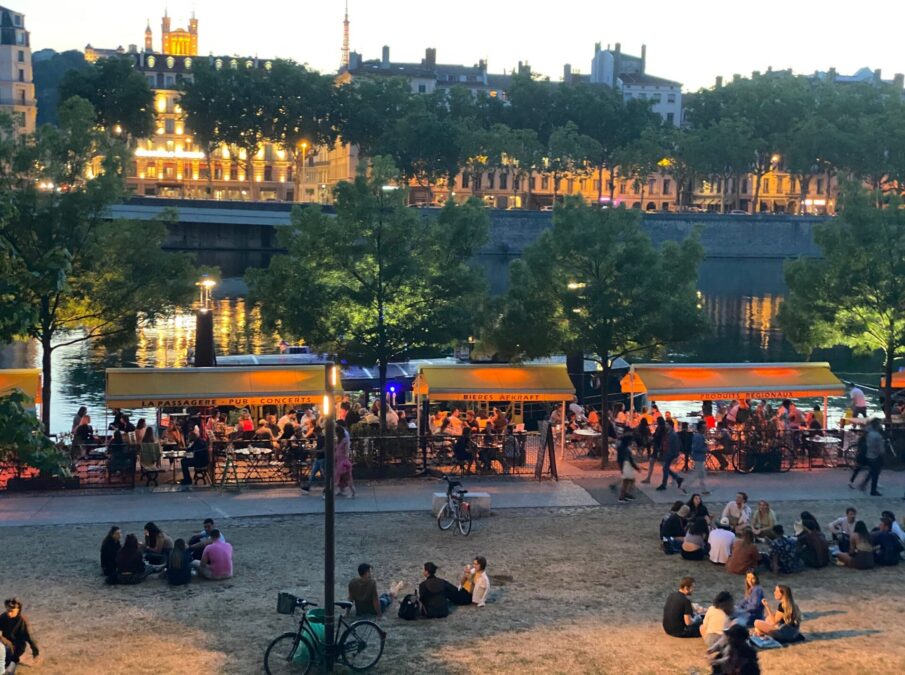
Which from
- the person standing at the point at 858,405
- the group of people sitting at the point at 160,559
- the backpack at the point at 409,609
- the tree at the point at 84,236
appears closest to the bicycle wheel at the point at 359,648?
the backpack at the point at 409,609

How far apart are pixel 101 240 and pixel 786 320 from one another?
17316 millimetres

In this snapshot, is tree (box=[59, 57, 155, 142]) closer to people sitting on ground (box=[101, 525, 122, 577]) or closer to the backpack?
people sitting on ground (box=[101, 525, 122, 577])

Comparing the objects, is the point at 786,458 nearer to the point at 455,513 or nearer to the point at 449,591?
the point at 455,513

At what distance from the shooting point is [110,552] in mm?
17547

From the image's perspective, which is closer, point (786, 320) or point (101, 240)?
point (101, 240)

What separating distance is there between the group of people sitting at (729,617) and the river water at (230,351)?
23.3m

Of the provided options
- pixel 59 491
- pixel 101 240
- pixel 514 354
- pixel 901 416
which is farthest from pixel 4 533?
pixel 901 416

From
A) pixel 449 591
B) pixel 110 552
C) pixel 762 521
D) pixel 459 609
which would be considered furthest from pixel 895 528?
pixel 110 552

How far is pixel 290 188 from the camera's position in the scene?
168 metres

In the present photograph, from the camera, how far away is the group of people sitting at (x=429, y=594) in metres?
15.9

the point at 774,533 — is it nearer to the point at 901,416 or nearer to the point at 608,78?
the point at 901,416

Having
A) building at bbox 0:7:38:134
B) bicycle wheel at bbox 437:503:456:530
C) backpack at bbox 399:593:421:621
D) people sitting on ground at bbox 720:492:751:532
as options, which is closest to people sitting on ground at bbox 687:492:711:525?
people sitting on ground at bbox 720:492:751:532

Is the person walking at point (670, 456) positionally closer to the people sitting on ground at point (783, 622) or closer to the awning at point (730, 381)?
the awning at point (730, 381)

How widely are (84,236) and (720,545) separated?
16.3 meters
